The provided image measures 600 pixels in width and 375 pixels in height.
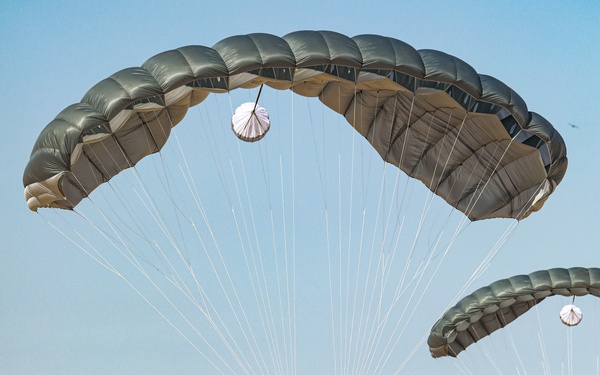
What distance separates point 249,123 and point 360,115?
327 cm

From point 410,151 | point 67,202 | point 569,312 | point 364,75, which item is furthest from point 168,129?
point 569,312

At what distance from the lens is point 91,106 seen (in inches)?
711

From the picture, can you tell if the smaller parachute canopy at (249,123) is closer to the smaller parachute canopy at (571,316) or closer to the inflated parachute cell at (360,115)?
the inflated parachute cell at (360,115)

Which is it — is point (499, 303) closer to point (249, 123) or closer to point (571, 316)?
point (571, 316)

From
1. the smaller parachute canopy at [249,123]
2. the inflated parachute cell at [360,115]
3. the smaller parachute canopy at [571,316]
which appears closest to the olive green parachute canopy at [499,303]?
the smaller parachute canopy at [571,316]

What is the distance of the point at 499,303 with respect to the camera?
27.0m

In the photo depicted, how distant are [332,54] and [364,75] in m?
1.12

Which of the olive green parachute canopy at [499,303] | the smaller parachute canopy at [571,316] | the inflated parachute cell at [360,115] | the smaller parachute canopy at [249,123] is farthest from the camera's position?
the smaller parachute canopy at [571,316]

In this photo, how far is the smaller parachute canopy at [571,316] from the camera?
29859 millimetres

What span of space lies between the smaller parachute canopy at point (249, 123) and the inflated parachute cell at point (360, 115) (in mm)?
899

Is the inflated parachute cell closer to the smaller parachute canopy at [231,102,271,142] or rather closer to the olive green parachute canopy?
the smaller parachute canopy at [231,102,271,142]

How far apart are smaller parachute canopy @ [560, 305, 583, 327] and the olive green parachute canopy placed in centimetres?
195

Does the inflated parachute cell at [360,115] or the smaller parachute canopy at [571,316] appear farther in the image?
the smaller parachute canopy at [571,316]

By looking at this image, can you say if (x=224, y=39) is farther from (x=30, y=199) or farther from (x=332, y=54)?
(x=30, y=199)
